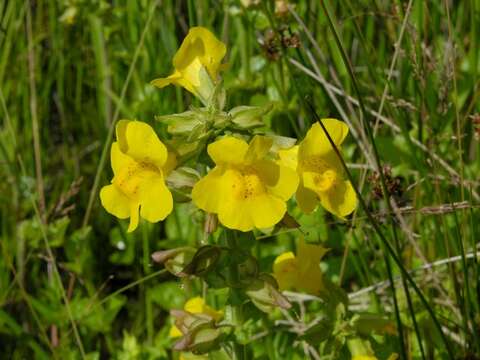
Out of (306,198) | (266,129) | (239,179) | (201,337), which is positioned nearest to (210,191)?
→ (239,179)

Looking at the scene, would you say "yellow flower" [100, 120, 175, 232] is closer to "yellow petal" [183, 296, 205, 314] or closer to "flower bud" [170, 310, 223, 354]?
"flower bud" [170, 310, 223, 354]

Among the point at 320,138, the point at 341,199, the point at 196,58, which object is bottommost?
the point at 341,199

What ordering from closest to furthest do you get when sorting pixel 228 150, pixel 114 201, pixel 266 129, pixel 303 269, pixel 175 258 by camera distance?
pixel 228 150, pixel 114 201, pixel 175 258, pixel 303 269, pixel 266 129

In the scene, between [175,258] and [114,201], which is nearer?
[114,201]

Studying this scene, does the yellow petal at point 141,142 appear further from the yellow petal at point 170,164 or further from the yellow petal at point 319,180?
the yellow petal at point 319,180

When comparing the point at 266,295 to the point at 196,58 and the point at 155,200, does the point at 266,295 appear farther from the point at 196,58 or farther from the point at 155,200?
the point at 196,58

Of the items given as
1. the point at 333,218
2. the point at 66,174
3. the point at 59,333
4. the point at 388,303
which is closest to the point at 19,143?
the point at 66,174
